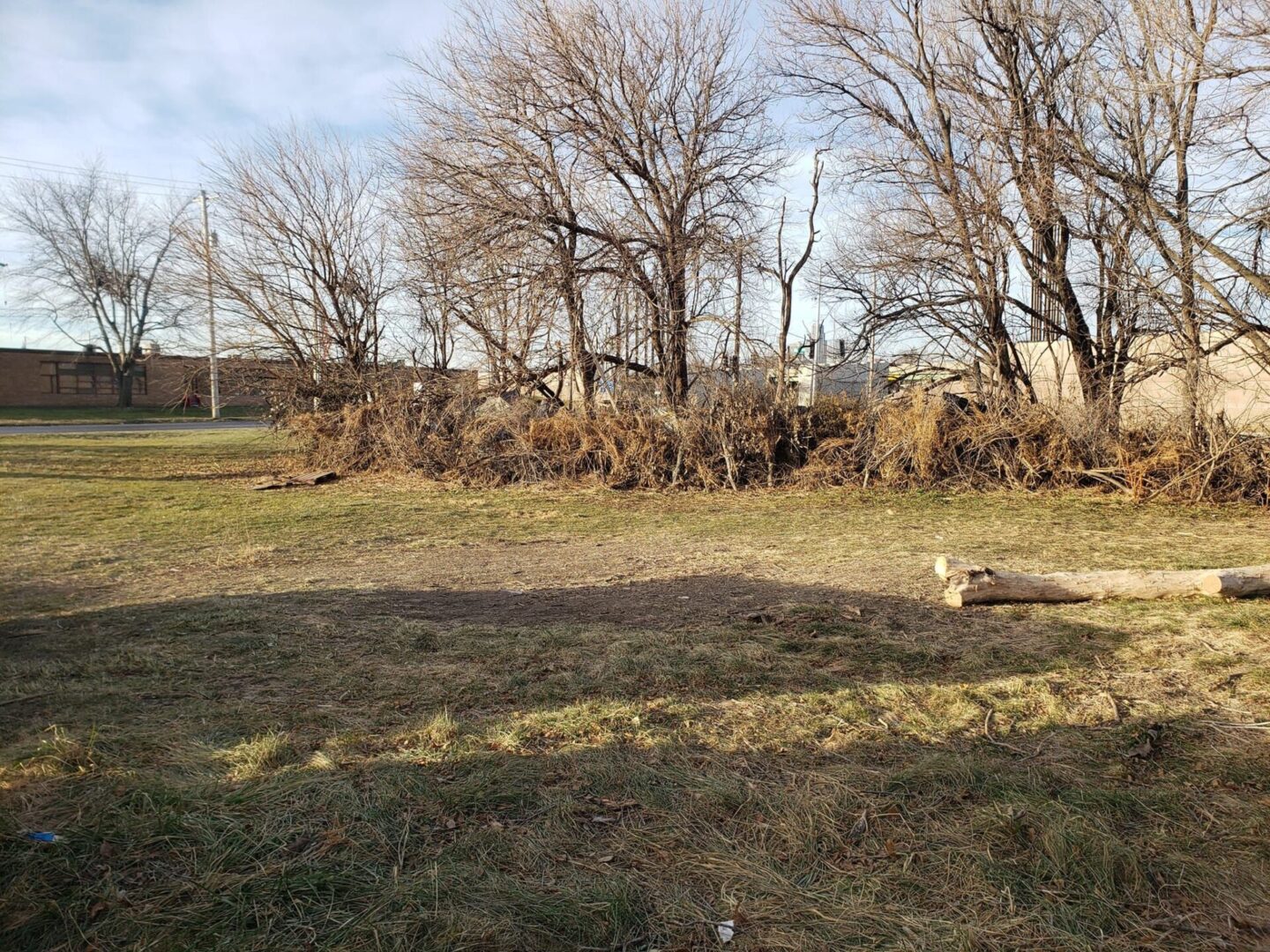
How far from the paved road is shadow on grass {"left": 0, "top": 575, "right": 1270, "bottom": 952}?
822 inches

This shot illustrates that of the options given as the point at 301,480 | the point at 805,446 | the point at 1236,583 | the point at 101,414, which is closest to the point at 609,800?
the point at 1236,583

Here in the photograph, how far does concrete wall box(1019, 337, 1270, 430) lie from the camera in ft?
41.1

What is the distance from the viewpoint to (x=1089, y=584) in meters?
6.53

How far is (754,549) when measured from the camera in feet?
29.8

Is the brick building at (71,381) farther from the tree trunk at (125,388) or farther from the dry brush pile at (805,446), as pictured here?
the dry brush pile at (805,446)

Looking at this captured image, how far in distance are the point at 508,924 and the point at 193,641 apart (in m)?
3.64

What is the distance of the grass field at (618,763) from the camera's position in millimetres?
2721

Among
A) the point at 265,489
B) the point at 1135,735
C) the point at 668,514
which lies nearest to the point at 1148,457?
the point at 668,514

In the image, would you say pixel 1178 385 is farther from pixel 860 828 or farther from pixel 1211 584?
pixel 860 828

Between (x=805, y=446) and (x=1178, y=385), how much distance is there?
5.78 m

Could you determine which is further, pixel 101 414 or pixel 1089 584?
pixel 101 414

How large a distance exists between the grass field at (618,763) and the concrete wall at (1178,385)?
801cm

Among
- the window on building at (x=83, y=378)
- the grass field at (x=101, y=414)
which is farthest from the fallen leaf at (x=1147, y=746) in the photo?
the window on building at (x=83, y=378)

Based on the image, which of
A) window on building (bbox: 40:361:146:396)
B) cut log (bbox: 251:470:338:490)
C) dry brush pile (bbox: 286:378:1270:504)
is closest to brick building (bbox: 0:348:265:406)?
window on building (bbox: 40:361:146:396)
